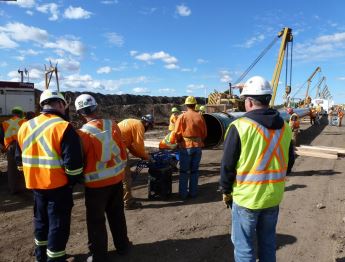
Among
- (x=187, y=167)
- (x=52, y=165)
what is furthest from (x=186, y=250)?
(x=187, y=167)

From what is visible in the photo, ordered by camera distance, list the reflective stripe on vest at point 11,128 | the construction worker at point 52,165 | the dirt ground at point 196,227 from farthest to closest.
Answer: the reflective stripe on vest at point 11,128 < the dirt ground at point 196,227 < the construction worker at point 52,165

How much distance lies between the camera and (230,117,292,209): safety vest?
3221mm

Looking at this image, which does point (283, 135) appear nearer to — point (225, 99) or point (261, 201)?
point (261, 201)

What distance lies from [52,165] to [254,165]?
2153 millimetres

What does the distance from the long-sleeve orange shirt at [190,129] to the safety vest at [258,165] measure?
388cm

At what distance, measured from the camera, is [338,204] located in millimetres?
7098

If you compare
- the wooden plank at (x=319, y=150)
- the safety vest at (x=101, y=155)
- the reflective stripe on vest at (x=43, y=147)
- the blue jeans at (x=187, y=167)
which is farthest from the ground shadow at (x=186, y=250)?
the wooden plank at (x=319, y=150)

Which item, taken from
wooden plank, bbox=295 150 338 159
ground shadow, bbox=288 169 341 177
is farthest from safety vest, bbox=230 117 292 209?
wooden plank, bbox=295 150 338 159

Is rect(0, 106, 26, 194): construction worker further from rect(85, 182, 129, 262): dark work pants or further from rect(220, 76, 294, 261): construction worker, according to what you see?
rect(220, 76, 294, 261): construction worker

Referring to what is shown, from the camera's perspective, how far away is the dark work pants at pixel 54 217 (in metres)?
4.03

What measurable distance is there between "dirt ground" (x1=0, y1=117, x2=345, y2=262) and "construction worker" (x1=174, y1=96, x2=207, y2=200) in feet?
1.42

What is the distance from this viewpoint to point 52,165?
3979 mm

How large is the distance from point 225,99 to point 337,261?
18954mm

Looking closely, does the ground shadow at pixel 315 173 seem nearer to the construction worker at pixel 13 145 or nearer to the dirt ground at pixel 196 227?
the dirt ground at pixel 196 227
